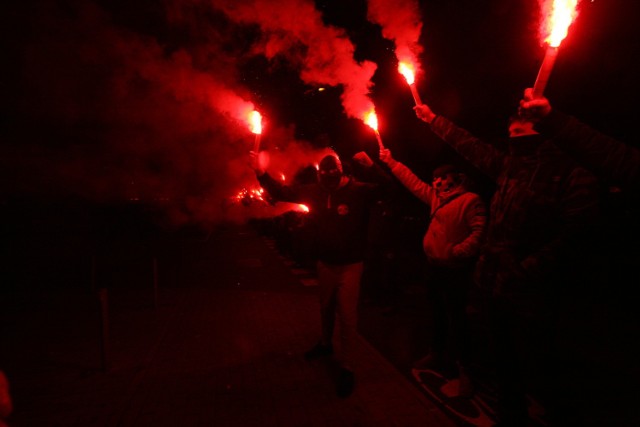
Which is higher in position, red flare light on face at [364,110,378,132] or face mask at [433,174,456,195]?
red flare light on face at [364,110,378,132]

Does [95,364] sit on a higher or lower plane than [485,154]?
lower

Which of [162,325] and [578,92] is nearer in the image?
[578,92]

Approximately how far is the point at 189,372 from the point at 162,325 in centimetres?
217

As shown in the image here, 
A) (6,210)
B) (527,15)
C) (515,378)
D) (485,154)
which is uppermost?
(527,15)

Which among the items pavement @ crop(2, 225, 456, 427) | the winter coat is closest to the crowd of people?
the winter coat

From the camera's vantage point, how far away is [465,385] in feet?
12.8

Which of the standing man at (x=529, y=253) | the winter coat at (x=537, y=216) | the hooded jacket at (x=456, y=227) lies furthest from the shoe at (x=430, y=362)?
the winter coat at (x=537, y=216)

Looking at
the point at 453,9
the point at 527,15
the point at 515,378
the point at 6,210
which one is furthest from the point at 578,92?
the point at 6,210

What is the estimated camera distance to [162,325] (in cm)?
647

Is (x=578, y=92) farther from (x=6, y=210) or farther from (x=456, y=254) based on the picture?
(x=6, y=210)

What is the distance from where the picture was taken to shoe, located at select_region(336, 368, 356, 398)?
3921 mm

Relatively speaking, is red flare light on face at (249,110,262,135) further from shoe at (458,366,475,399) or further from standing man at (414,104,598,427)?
shoe at (458,366,475,399)

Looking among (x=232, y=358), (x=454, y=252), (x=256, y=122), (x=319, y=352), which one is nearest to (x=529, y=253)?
(x=454, y=252)

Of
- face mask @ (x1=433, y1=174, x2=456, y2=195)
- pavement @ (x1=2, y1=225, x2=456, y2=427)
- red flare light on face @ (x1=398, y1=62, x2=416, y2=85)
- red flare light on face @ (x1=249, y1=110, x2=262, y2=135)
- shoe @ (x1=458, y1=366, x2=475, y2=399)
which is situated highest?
red flare light on face @ (x1=398, y1=62, x2=416, y2=85)
